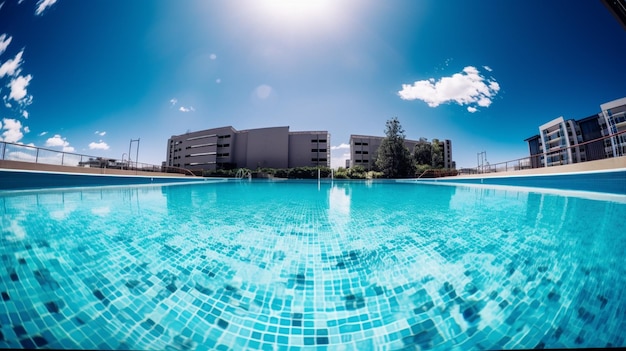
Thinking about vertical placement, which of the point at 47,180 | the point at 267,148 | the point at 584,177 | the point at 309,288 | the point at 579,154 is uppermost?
the point at 267,148

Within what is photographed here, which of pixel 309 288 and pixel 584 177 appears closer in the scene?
pixel 309 288

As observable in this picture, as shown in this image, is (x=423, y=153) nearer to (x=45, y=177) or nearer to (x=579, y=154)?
(x=579, y=154)

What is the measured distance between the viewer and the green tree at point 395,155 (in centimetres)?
2227

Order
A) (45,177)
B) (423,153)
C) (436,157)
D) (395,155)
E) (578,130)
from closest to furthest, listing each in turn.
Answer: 1. (45,177)
2. (395,155)
3. (423,153)
4. (436,157)
5. (578,130)

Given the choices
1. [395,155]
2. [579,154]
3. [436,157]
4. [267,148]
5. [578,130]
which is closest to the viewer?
[579,154]

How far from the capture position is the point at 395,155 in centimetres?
2225

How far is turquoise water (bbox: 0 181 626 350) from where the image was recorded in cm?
126

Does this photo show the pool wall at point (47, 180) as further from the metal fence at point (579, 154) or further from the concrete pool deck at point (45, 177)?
the metal fence at point (579, 154)

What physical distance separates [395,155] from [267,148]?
20844 millimetres

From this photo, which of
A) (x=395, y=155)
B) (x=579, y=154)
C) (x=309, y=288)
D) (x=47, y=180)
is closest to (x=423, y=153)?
(x=395, y=155)

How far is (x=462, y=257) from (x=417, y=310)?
3.95ft

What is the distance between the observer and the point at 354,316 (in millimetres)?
1437

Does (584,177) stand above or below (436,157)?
below

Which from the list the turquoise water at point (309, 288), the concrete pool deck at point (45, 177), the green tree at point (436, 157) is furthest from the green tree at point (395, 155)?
the concrete pool deck at point (45, 177)
